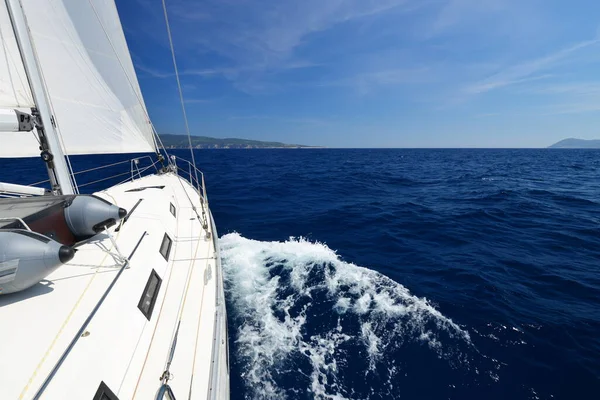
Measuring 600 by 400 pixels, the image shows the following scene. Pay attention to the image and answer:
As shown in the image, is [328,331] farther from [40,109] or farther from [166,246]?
[40,109]

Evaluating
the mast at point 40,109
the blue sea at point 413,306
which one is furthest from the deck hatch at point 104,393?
the mast at point 40,109

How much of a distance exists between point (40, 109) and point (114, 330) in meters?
4.38

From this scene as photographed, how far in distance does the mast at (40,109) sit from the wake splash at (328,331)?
4.08m

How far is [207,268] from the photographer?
4.54m

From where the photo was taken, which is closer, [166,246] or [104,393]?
[104,393]

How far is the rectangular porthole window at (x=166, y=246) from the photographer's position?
4613 millimetres

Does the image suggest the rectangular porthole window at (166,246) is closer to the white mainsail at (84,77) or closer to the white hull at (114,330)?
the white hull at (114,330)

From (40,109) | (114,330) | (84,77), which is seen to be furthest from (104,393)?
(84,77)

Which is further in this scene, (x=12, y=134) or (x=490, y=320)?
(x=12, y=134)

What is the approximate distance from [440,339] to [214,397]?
418 centimetres

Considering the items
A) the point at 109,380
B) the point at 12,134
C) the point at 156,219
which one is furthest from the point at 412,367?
the point at 12,134

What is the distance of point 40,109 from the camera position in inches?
175

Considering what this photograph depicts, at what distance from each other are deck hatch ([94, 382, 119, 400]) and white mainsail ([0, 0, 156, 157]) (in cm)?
610

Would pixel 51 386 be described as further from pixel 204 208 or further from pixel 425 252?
pixel 425 252
